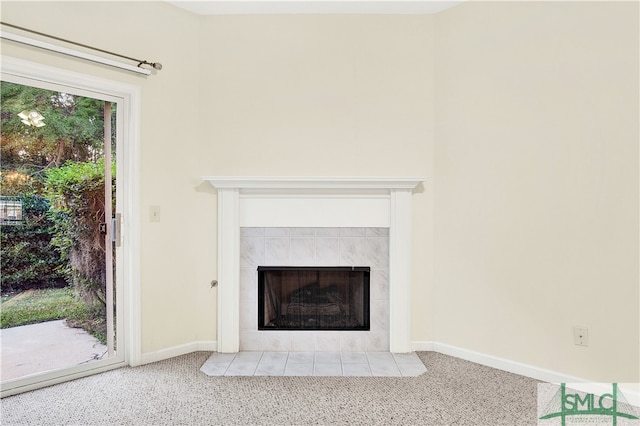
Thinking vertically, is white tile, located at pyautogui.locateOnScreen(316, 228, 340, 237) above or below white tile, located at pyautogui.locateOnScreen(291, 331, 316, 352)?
above

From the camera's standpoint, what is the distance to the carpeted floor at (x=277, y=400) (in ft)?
6.79

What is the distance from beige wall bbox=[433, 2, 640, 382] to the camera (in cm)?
231

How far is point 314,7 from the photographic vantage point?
118 inches

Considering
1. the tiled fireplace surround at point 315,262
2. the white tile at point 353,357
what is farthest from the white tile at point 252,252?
the white tile at point 353,357

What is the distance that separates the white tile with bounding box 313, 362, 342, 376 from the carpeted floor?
8 cm

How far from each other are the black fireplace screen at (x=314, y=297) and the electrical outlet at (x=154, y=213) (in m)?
0.88

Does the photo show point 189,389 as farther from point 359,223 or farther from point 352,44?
point 352,44

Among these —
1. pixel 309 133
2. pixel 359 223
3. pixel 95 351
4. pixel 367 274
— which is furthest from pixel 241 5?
pixel 95 351

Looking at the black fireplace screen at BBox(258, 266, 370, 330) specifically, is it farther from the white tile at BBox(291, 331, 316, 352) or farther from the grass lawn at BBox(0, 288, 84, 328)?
the grass lawn at BBox(0, 288, 84, 328)

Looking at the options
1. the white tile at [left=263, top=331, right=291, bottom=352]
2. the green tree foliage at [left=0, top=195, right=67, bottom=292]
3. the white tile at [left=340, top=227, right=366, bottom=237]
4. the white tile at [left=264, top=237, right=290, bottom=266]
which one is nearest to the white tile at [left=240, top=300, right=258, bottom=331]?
the white tile at [left=263, top=331, right=291, bottom=352]

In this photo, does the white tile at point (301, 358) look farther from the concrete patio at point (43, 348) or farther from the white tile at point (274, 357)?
the concrete patio at point (43, 348)

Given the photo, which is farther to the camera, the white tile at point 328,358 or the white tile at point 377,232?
the white tile at point 377,232

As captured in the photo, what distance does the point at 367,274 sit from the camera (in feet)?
10.2

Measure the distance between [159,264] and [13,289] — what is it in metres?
0.85
